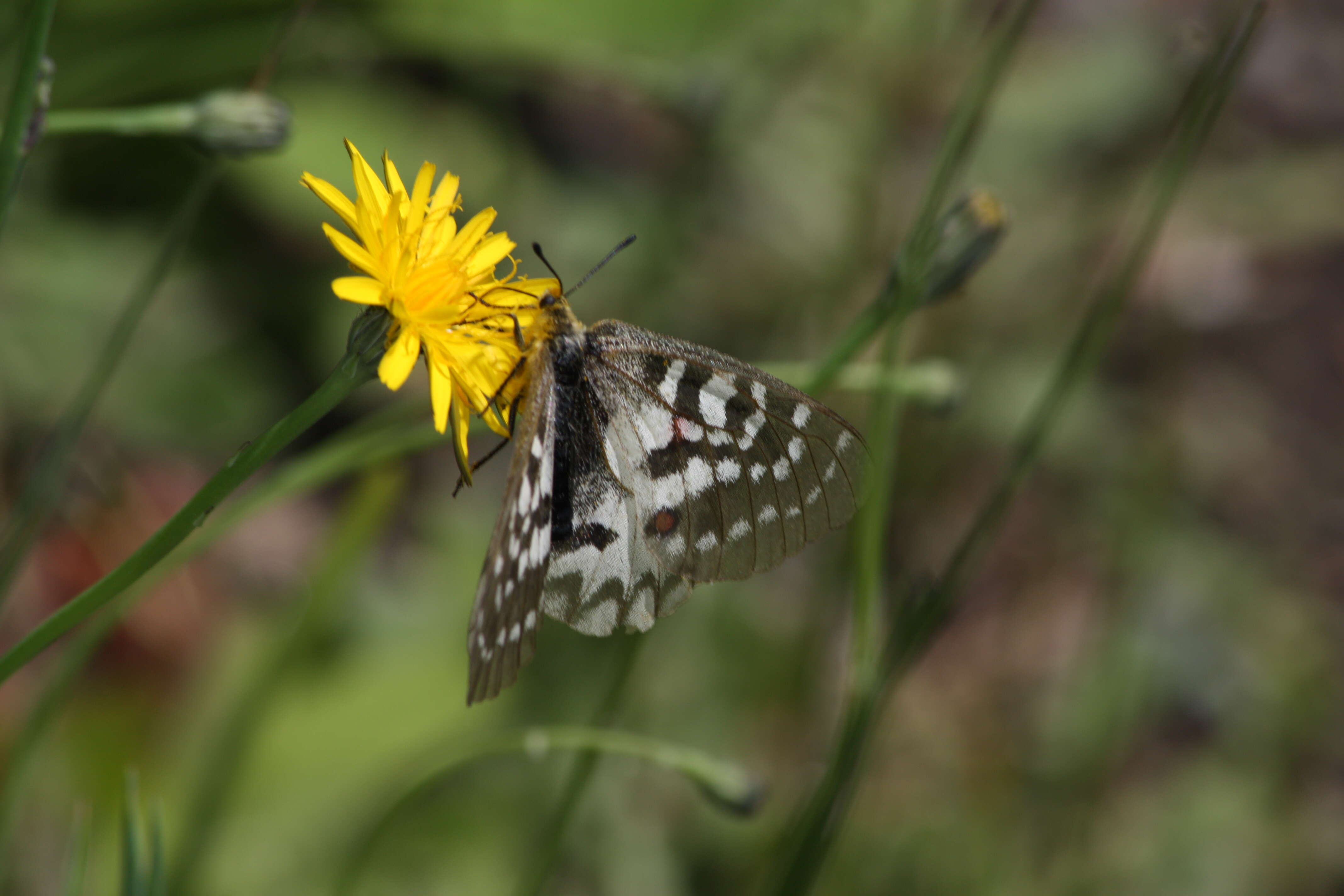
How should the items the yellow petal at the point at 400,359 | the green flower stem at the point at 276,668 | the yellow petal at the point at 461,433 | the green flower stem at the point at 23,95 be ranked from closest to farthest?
the green flower stem at the point at 23,95
the yellow petal at the point at 400,359
the yellow petal at the point at 461,433
the green flower stem at the point at 276,668

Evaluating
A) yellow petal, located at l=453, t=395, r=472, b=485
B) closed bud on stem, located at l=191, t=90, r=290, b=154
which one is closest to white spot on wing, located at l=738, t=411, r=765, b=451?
yellow petal, located at l=453, t=395, r=472, b=485

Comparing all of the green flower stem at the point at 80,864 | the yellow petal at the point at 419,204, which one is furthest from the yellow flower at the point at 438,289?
the green flower stem at the point at 80,864

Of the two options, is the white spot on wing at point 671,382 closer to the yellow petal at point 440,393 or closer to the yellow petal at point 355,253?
the yellow petal at point 440,393

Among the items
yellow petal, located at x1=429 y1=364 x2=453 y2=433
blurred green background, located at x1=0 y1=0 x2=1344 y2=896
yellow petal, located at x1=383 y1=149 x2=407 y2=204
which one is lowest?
blurred green background, located at x1=0 y1=0 x2=1344 y2=896

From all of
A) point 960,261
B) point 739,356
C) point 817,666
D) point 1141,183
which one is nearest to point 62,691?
point 960,261

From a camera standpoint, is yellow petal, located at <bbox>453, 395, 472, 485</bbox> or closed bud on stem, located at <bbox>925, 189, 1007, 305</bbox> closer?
yellow petal, located at <bbox>453, 395, 472, 485</bbox>

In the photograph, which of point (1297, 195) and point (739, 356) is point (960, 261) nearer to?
point (739, 356)

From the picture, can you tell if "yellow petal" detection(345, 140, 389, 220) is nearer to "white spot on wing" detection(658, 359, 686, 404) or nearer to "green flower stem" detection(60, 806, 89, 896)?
"white spot on wing" detection(658, 359, 686, 404)
